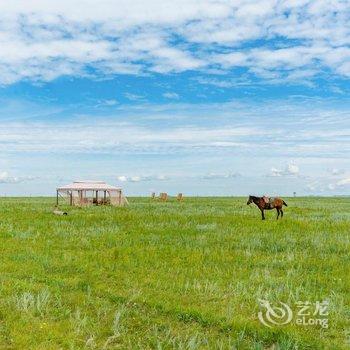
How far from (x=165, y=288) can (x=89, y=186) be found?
150 feet

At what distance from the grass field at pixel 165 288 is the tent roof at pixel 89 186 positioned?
32.5 meters

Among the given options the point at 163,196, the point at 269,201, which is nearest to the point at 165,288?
the point at 269,201

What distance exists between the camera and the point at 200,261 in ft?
51.0

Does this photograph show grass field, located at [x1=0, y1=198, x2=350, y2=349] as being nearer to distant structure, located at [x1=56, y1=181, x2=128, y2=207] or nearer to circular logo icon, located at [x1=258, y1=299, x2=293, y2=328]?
circular logo icon, located at [x1=258, y1=299, x2=293, y2=328]

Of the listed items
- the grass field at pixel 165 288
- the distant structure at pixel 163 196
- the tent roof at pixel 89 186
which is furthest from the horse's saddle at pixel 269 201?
the distant structure at pixel 163 196

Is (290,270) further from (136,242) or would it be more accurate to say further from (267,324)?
(136,242)

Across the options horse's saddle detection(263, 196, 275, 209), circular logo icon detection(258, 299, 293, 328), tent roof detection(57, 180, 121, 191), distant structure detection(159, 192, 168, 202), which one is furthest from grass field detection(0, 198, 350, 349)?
distant structure detection(159, 192, 168, 202)

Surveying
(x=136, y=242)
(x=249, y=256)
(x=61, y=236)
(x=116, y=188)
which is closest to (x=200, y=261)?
(x=249, y=256)

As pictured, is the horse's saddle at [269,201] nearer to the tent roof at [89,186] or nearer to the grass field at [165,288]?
the grass field at [165,288]

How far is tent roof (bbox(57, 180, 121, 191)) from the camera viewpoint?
54300mm

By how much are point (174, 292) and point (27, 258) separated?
21.2 ft

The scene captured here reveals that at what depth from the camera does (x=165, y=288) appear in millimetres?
11945

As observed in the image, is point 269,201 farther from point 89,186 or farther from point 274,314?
point 89,186

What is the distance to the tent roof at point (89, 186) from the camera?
178 feet
